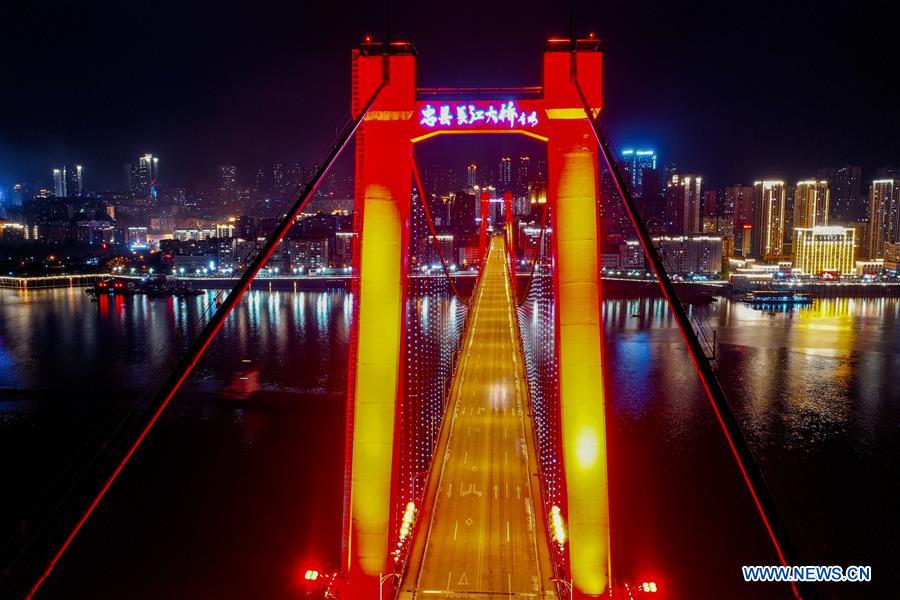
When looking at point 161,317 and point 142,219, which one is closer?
point 161,317

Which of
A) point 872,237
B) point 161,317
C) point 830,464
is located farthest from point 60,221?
point 872,237

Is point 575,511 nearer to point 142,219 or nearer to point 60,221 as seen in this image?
point 60,221

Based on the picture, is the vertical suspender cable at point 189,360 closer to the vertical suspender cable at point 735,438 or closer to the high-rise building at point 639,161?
the vertical suspender cable at point 735,438

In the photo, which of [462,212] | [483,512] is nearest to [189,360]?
[483,512]

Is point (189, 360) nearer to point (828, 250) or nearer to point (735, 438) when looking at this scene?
point (735, 438)

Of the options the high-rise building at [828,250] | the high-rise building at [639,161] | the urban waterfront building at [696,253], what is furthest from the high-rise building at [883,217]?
the urban waterfront building at [696,253]

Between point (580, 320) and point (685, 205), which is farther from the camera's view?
point (685, 205)

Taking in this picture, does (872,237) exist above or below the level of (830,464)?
above
